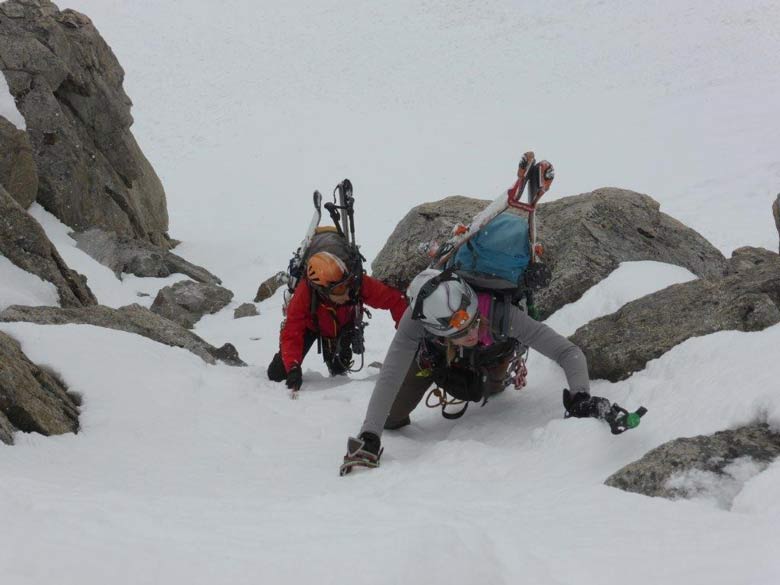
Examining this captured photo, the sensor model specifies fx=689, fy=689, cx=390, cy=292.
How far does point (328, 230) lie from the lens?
8039mm

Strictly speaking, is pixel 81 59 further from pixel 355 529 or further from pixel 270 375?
pixel 355 529

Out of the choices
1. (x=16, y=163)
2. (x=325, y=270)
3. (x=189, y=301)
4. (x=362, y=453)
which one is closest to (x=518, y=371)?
(x=362, y=453)

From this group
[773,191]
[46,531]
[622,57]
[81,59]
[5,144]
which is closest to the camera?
[46,531]

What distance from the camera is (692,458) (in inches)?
147

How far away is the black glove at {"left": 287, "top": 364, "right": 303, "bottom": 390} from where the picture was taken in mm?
7438

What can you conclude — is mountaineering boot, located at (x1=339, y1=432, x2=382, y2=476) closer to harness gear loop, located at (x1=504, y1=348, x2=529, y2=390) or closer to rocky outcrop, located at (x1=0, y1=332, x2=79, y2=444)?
harness gear loop, located at (x1=504, y1=348, x2=529, y2=390)

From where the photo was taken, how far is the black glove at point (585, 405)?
188 inches

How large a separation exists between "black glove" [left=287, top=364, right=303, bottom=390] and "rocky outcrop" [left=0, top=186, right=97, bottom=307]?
3.53 meters

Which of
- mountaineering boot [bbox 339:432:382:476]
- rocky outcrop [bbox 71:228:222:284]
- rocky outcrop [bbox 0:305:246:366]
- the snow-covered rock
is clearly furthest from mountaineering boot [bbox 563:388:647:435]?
rocky outcrop [bbox 71:228:222:284]

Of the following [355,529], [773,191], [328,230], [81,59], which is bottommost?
[355,529]

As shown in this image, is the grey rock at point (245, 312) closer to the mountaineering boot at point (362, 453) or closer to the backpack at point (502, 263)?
the backpack at point (502, 263)

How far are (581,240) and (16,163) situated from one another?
1225cm

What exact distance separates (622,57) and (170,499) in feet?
129

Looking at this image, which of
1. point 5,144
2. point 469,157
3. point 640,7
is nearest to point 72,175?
point 5,144
